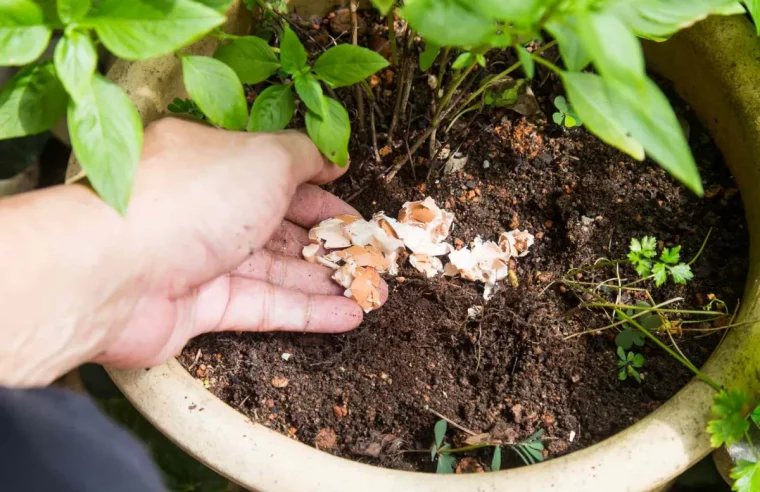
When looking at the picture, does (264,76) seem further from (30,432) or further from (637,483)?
(30,432)

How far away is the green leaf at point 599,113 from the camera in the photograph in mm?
613

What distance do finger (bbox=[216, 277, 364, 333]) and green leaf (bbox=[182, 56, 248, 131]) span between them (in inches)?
13.4

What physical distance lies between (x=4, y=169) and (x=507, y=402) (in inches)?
51.2

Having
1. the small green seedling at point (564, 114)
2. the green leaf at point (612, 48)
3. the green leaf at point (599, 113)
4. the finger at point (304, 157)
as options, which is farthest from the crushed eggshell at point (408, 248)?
the green leaf at point (612, 48)

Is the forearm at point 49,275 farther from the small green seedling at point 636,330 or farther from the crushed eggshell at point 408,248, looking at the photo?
the small green seedling at point 636,330

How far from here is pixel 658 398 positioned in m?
0.97

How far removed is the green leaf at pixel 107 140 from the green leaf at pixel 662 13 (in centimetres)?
53

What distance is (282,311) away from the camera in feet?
3.40

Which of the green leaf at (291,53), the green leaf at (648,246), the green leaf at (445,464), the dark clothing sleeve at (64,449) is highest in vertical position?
the green leaf at (291,53)

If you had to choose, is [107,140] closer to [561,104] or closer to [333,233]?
[333,233]

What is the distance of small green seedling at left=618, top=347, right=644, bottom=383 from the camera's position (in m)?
0.99

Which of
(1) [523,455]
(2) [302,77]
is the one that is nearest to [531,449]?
(1) [523,455]

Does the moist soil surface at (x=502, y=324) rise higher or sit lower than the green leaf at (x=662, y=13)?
lower

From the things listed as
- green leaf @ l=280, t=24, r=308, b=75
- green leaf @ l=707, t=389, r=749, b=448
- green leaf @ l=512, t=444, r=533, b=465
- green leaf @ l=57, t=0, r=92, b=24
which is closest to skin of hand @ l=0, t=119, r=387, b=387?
green leaf @ l=280, t=24, r=308, b=75
